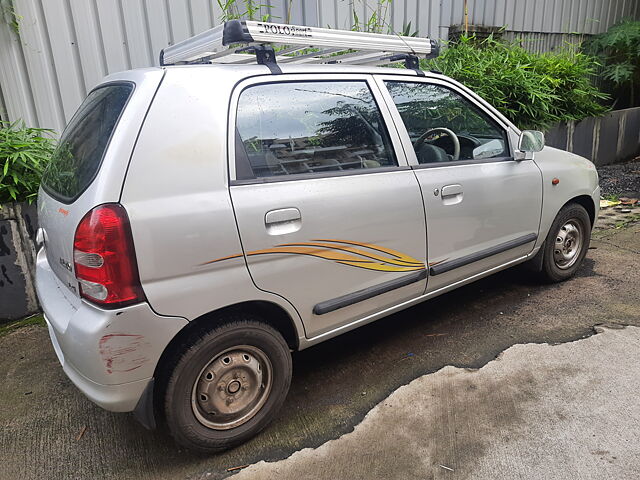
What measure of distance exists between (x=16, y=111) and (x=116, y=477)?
364 cm

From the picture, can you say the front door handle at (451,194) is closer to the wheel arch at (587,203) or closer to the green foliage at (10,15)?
the wheel arch at (587,203)

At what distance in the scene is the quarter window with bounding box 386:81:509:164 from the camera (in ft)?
9.57

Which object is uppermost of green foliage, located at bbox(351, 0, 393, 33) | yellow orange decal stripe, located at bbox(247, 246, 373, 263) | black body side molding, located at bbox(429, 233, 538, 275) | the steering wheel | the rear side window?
green foliage, located at bbox(351, 0, 393, 33)

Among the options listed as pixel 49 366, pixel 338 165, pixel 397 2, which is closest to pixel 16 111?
pixel 49 366

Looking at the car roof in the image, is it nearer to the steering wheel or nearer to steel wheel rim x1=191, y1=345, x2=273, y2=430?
the steering wheel

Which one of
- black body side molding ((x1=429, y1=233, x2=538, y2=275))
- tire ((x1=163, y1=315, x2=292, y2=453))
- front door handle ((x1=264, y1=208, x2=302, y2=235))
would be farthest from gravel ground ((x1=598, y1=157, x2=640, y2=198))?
tire ((x1=163, y1=315, x2=292, y2=453))

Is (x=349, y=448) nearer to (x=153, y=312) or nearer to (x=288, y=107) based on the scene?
(x=153, y=312)

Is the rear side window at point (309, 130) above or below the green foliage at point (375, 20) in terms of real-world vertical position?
below

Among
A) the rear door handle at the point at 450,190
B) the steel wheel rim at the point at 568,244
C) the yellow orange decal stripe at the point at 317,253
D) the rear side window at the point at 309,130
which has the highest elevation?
the rear side window at the point at 309,130

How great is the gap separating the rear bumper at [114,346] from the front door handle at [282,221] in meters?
0.55

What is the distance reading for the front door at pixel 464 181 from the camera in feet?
9.37

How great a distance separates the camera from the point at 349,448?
2326mm

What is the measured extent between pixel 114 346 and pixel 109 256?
1.16ft

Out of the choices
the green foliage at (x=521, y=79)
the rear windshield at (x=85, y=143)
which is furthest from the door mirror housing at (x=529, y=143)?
the green foliage at (x=521, y=79)
